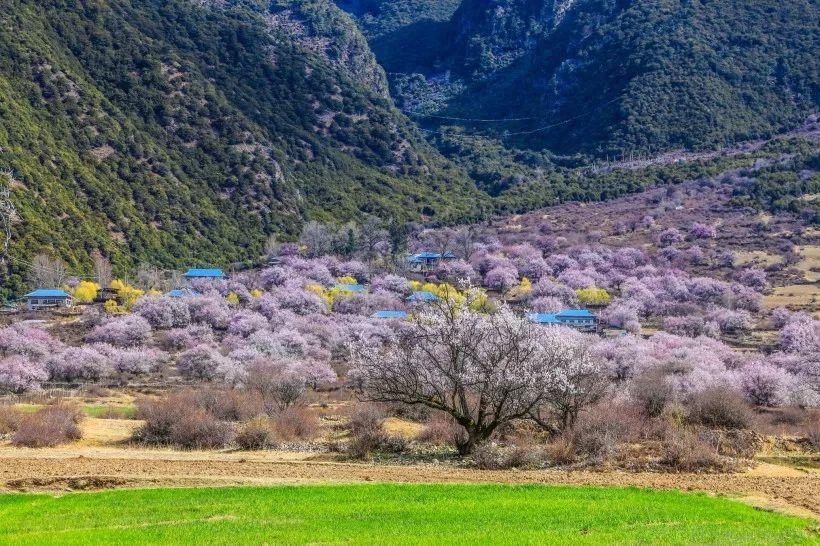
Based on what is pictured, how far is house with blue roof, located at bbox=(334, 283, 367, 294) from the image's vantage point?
8400cm

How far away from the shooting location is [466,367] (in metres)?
24.8

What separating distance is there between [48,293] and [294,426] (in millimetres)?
45623

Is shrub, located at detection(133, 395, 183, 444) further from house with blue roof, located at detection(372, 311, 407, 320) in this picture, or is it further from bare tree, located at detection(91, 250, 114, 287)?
bare tree, located at detection(91, 250, 114, 287)

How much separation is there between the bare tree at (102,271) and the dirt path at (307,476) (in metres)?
54.4

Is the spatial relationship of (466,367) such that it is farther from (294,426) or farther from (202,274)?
(202,274)

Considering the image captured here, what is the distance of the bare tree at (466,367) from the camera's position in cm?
2478

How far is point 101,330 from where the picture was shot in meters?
61.0

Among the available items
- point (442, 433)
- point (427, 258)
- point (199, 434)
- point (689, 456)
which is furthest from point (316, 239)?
point (689, 456)

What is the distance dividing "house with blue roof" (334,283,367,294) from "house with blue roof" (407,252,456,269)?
11.2m

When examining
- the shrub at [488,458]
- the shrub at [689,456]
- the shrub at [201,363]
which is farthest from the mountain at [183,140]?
the shrub at [689,456]

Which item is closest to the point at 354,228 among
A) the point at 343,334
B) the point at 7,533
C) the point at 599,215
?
the point at 599,215

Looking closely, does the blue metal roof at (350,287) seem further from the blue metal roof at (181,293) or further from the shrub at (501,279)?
the blue metal roof at (181,293)

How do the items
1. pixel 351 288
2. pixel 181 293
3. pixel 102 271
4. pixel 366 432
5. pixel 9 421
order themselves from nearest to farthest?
pixel 366 432, pixel 9 421, pixel 181 293, pixel 102 271, pixel 351 288

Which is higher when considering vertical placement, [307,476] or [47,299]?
[47,299]
